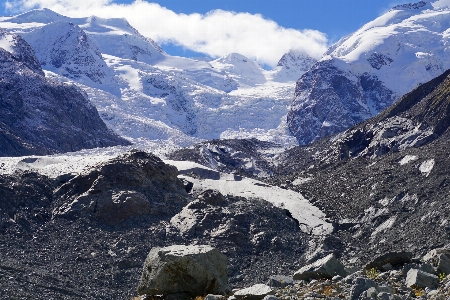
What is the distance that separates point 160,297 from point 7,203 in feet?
177

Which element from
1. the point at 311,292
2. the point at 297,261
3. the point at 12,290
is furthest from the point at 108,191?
the point at 311,292

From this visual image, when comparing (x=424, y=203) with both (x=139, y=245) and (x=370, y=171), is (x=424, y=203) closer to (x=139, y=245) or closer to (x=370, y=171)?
Result: (x=370, y=171)

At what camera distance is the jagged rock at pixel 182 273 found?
74.8 ft

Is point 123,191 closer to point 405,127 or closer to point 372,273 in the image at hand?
point 372,273

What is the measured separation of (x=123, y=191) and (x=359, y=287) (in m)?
61.4

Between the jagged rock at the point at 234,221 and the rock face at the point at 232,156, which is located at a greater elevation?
the rock face at the point at 232,156

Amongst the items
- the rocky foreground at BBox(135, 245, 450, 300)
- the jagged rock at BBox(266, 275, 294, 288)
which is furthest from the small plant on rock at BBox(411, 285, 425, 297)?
the jagged rock at BBox(266, 275, 294, 288)

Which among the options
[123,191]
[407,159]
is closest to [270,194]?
[407,159]

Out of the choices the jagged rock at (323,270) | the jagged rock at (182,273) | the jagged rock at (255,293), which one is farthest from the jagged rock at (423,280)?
Answer: the jagged rock at (182,273)

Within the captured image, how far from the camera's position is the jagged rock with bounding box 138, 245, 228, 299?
22797mm

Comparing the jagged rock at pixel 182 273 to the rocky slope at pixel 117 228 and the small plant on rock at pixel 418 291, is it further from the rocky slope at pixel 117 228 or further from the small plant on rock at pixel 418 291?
the rocky slope at pixel 117 228

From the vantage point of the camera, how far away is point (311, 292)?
18.9 m

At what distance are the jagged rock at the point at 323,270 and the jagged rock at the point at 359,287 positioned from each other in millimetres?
4957

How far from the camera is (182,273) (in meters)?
23.0
